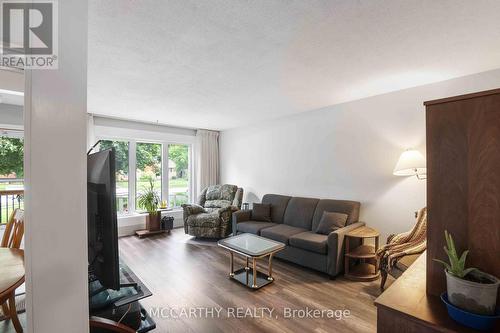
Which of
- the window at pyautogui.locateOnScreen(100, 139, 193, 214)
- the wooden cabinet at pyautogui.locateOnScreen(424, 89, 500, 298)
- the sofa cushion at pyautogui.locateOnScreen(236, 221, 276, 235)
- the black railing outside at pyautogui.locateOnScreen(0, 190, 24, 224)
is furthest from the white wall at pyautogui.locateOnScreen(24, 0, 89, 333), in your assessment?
the window at pyautogui.locateOnScreen(100, 139, 193, 214)

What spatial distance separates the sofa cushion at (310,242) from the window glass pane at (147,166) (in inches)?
138

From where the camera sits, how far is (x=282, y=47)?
194cm

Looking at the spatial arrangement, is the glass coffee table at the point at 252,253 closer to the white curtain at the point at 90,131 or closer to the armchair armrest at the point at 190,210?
the armchair armrest at the point at 190,210

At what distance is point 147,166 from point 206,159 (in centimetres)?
140

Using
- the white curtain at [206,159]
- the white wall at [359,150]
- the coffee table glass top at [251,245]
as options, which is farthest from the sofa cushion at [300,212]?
the white curtain at [206,159]

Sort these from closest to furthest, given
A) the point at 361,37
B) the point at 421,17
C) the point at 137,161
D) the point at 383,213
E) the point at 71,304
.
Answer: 1. the point at 71,304
2. the point at 421,17
3. the point at 361,37
4. the point at 383,213
5. the point at 137,161

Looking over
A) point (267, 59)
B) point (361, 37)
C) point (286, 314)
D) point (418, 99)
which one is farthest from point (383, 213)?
point (267, 59)

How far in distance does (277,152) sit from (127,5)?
140 inches

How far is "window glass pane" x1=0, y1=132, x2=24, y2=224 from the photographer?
3.32m

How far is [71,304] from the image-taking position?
33.6 inches

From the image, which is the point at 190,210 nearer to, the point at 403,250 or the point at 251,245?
the point at 251,245

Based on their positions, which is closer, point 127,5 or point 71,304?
point 71,304

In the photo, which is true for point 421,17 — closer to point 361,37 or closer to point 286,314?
point 361,37

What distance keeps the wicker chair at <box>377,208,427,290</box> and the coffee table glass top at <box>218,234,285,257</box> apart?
45.0 inches
